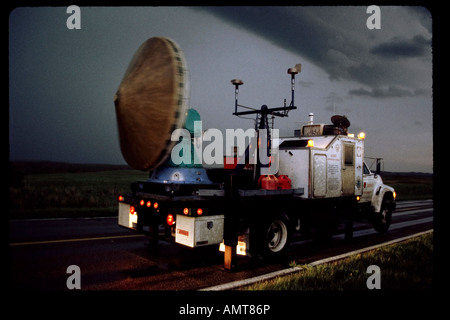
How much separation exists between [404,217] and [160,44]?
14278mm

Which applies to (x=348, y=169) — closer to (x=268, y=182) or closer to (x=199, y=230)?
(x=268, y=182)

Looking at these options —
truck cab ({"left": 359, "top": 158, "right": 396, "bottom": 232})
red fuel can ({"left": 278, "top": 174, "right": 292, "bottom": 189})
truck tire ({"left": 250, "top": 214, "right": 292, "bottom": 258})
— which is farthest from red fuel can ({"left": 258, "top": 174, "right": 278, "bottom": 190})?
truck cab ({"left": 359, "top": 158, "right": 396, "bottom": 232})

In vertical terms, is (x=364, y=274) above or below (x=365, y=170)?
below

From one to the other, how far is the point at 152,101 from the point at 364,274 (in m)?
4.84

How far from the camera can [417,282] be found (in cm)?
552

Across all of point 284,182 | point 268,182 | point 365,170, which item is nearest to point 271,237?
point 268,182

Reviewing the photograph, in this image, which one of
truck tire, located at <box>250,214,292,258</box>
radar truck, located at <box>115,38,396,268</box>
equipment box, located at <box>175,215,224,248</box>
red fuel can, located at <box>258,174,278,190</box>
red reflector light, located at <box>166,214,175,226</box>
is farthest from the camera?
red fuel can, located at <box>258,174,278,190</box>

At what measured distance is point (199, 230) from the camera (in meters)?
5.55

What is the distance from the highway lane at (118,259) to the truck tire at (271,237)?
281 mm

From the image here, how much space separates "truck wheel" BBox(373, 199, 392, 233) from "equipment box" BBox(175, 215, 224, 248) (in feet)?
22.0

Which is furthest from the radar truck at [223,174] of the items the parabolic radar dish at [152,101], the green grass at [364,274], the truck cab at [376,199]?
the green grass at [364,274]

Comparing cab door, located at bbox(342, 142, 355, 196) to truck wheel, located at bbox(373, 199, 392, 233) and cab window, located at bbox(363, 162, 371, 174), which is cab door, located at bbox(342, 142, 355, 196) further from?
truck wheel, located at bbox(373, 199, 392, 233)

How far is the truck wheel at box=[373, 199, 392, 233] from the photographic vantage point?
1036 cm
